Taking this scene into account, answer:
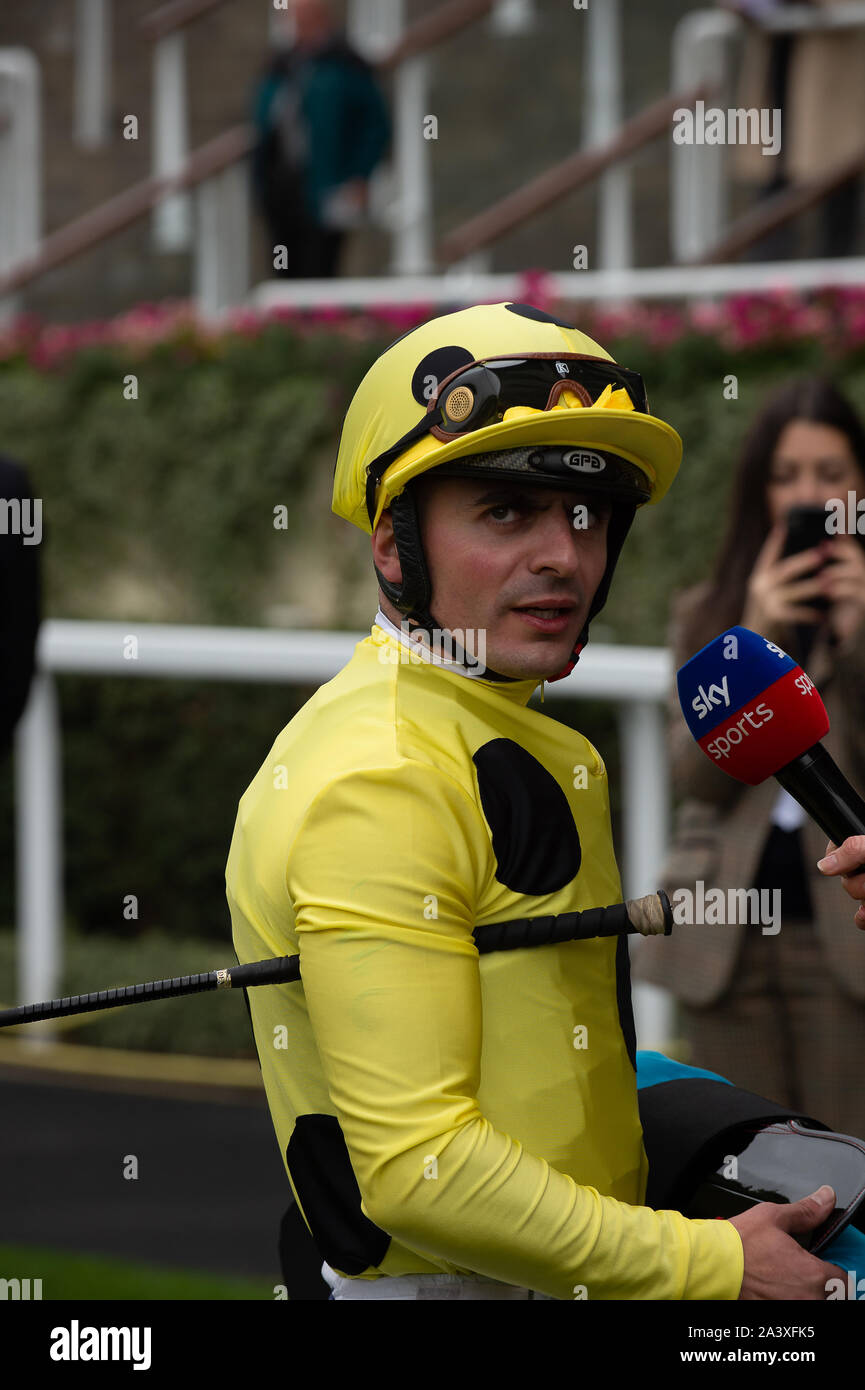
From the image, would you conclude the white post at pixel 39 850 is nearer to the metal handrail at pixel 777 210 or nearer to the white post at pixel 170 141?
the metal handrail at pixel 777 210

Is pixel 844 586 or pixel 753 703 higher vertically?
pixel 844 586

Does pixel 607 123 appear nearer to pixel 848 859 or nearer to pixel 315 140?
pixel 315 140

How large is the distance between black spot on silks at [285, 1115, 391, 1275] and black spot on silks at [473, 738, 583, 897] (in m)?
0.33

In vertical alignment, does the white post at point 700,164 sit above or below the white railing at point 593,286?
above

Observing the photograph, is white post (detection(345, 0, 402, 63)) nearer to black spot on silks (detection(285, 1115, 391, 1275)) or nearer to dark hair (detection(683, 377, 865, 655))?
dark hair (detection(683, 377, 865, 655))

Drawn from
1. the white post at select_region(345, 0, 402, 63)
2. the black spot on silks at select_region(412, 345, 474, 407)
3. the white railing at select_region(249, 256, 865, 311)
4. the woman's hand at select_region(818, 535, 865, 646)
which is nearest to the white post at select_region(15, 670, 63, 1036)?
the white railing at select_region(249, 256, 865, 311)

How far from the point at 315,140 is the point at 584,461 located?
7445 mm

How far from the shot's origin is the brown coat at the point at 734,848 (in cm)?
364

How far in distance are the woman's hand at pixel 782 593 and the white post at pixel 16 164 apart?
26.9 ft

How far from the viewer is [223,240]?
1039cm

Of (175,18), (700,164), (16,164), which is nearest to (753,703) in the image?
(700,164)

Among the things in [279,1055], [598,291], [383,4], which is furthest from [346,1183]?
[383,4]

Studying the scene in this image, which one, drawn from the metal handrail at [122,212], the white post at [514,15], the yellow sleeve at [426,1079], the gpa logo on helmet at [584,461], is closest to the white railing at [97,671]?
the gpa logo on helmet at [584,461]

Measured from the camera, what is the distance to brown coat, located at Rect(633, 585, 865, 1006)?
3.64 meters
